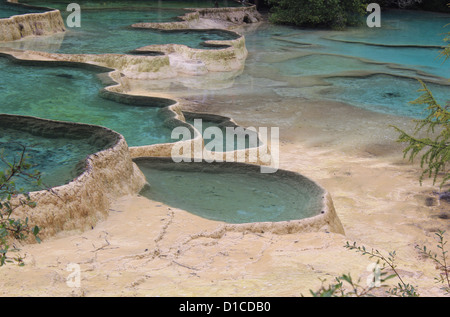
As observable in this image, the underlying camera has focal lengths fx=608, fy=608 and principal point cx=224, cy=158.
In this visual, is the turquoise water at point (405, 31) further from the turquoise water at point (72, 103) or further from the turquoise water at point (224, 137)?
the turquoise water at point (72, 103)

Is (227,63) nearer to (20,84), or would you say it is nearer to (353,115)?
(353,115)

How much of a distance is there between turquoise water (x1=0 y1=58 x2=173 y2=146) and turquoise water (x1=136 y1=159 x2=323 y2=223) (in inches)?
36.9

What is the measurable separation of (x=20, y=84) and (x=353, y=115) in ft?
20.0

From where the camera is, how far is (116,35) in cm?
1591

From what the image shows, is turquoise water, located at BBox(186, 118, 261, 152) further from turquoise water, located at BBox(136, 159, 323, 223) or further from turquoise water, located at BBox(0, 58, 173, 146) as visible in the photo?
turquoise water, located at BBox(136, 159, 323, 223)

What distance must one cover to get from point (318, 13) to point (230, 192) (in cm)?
1652

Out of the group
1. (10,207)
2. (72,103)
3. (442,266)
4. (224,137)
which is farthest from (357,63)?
(10,207)

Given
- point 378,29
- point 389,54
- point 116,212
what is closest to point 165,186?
point 116,212

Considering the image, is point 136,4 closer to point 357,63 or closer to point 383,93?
point 357,63

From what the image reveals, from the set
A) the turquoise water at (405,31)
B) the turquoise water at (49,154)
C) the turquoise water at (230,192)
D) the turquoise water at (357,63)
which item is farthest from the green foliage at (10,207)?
the turquoise water at (405,31)

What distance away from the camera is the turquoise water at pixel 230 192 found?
19.6 ft

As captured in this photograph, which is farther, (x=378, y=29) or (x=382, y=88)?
(x=378, y=29)

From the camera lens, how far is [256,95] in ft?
41.7

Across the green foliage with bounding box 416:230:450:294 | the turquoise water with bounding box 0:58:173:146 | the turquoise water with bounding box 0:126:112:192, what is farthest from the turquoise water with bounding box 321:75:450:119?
the turquoise water with bounding box 0:126:112:192
